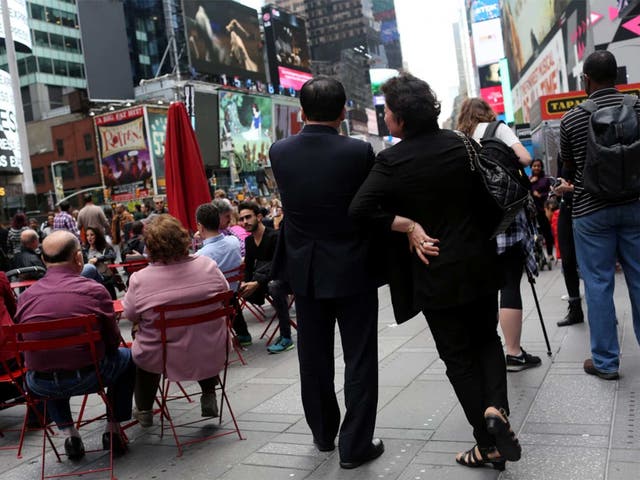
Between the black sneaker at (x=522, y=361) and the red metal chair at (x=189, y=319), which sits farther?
the black sneaker at (x=522, y=361)

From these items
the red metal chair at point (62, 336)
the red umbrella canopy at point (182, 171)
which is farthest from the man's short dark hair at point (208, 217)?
the red metal chair at point (62, 336)

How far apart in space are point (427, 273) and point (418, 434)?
116 cm

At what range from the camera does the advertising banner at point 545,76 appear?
37750mm

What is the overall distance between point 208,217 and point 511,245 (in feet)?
9.08

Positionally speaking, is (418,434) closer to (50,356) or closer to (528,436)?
(528,436)

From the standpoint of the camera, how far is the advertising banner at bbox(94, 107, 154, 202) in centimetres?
5750

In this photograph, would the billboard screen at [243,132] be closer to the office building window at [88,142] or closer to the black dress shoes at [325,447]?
the office building window at [88,142]

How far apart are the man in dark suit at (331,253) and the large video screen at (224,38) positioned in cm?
6878

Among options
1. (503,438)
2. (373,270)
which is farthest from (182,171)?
(503,438)

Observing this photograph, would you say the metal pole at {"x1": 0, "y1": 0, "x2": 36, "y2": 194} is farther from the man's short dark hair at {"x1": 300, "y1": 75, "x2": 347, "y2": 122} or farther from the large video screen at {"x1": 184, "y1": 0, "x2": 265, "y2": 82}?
the large video screen at {"x1": 184, "y1": 0, "x2": 265, "y2": 82}

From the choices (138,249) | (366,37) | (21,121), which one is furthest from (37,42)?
(366,37)

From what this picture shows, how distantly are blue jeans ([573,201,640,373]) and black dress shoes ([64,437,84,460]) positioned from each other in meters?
3.26

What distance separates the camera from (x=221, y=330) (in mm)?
4223

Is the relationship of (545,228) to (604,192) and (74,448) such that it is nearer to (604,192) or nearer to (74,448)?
(604,192)
